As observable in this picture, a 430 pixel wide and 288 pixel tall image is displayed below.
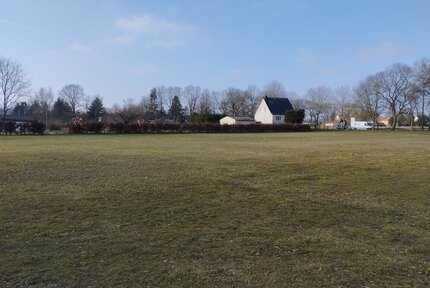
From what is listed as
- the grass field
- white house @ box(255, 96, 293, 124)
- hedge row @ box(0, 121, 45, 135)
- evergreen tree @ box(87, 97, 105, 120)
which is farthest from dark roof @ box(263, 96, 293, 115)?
the grass field

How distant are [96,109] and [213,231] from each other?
359 feet

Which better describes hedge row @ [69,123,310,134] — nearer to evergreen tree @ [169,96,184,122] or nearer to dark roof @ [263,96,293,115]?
dark roof @ [263,96,293,115]

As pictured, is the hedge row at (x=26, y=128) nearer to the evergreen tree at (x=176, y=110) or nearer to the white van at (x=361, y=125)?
the evergreen tree at (x=176, y=110)

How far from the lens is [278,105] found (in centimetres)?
10856

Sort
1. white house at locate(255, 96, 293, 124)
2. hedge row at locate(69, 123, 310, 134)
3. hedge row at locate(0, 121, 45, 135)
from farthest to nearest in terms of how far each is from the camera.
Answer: white house at locate(255, 96, 293, 124) → hedge row at locate(69, 123, 310, 134) → hedge row at locate(0, 121, 45, 135)

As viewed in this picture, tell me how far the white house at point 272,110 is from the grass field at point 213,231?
92911 millimetres

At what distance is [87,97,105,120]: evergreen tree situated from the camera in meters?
110

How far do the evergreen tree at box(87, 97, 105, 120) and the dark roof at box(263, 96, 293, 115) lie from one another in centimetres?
4467

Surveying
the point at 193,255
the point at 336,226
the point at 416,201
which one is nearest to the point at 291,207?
the point at 336,226

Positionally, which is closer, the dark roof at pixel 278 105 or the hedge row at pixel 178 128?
the hedge row at pixel 178 128

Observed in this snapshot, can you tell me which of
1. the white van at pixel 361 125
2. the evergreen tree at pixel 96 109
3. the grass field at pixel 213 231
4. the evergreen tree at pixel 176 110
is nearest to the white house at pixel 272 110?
the white van at pixel 361 125

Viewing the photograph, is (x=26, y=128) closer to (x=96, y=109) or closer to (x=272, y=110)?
(x=96, y=109)

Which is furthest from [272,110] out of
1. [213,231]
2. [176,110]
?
[213,231]

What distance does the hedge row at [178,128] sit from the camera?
62781 millimetres
